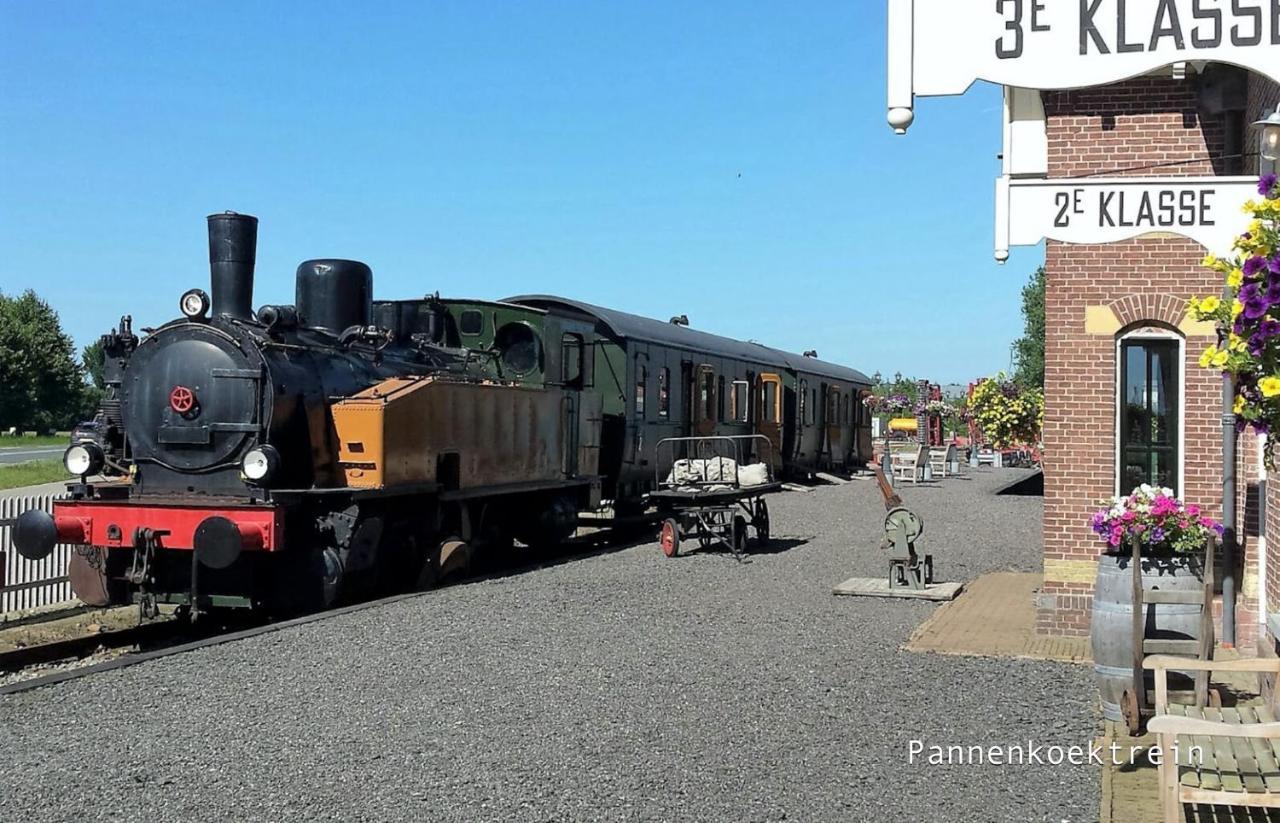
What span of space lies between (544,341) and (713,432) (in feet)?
23.5

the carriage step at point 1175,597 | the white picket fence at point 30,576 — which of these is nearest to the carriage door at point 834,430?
the white picket fence at point 30,576

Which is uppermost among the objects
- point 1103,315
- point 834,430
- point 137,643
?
point 1103,315

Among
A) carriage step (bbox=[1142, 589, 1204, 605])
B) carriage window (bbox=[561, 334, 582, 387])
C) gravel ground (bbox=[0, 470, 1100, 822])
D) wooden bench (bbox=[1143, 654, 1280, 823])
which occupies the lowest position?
gravel ground (bbox=[0, 470, 1100, 822])

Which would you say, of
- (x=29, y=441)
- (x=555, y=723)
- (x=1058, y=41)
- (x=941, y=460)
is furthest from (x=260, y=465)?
(x=29, y=441)

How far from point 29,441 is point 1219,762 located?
2487 inches

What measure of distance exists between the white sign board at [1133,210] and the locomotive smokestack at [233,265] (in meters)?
7.76

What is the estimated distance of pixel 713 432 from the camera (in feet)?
70.5

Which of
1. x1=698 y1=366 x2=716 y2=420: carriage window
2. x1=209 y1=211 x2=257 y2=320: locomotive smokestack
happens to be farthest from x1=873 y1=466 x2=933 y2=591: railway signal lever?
x1=698 y1=366 x2=716 y2=420: carriage window

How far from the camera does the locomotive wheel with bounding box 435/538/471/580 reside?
1211 cm

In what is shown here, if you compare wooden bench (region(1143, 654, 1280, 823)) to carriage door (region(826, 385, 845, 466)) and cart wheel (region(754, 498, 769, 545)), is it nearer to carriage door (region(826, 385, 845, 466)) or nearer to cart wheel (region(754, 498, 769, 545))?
cart wheel (region(754, 498, 769, 545))

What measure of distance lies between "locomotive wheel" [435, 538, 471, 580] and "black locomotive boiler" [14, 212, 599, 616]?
21 mm

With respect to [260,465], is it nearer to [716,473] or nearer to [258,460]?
[258,460]

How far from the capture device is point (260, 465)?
1002 centimetres

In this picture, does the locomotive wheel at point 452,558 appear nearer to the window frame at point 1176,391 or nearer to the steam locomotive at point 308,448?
the steam locomotive at point 308,448
